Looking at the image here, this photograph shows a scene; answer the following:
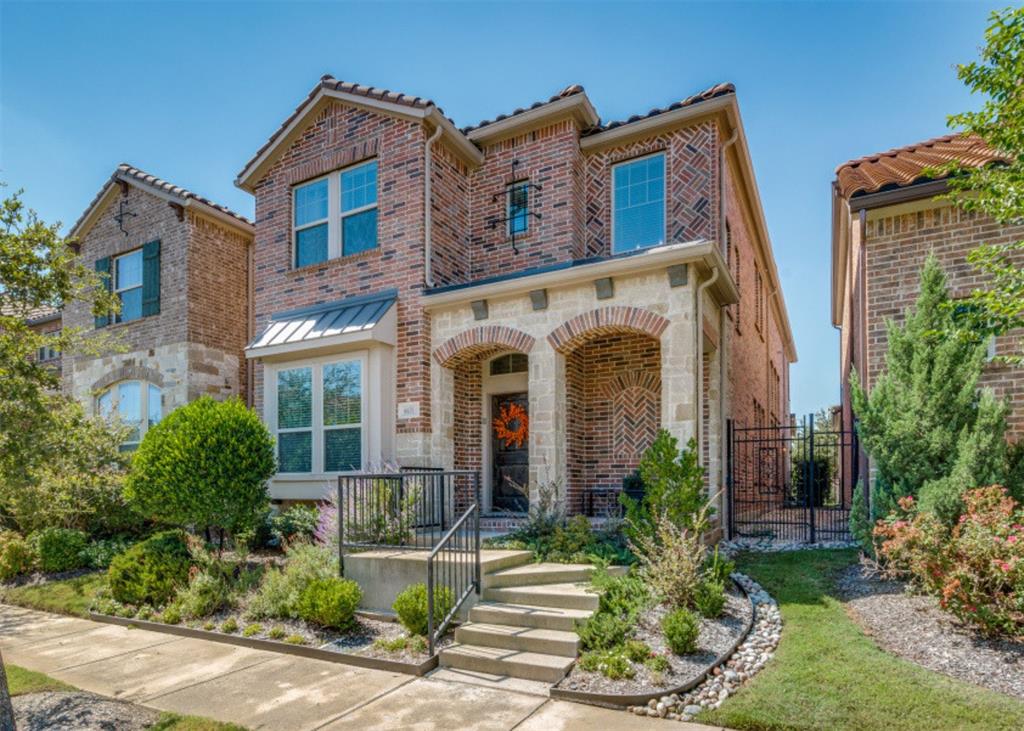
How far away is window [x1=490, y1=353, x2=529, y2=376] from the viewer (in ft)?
35.2

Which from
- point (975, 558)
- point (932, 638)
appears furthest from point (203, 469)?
point (975, 558)

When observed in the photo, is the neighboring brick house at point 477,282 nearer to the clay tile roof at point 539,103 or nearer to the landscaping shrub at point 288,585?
the clay tile roof at point 539,103

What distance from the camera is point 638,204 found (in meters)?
10.6

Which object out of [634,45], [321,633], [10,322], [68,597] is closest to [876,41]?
[634,45]

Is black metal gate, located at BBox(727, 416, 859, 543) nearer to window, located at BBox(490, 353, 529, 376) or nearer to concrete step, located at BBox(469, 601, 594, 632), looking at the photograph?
window, located at BBox(490, 353, 529, 376)

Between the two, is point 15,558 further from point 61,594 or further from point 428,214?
point 428,214

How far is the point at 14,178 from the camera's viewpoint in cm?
634

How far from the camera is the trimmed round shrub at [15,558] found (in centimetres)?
1006

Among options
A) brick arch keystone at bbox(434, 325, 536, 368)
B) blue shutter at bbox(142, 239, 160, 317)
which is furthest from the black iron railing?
blue shutter at bbox(142, 239, 160, 317)

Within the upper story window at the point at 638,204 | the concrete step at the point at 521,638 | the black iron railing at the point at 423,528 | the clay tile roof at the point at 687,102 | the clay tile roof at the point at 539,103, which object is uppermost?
the clay tile roof at the point at 539,103

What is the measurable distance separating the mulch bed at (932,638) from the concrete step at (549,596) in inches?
100

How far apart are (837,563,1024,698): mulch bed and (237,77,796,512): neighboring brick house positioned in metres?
2.85

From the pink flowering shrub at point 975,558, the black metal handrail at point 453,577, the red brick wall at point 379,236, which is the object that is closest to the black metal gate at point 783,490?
the pink flowering shrub at point 975,558

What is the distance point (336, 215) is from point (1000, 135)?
30.7 feet
